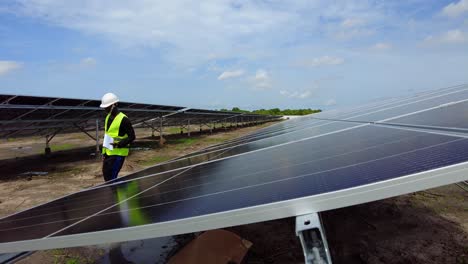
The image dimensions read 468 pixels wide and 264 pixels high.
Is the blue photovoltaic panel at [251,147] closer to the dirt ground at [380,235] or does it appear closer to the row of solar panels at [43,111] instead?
the dirt ground at [380,235]

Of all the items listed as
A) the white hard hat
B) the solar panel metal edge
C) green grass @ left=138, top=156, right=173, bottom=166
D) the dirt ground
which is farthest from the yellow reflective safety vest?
green grass @ left=138, top=156, right=173, bottom=166

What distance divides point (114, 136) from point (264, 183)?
12.4 feet

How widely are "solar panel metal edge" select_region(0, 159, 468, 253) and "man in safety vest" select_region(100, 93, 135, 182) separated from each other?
3.18 meters

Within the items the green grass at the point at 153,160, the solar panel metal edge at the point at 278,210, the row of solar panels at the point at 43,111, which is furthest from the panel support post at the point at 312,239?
the green grass at the point at 153,160

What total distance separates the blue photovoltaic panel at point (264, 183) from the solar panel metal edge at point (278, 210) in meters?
0.08

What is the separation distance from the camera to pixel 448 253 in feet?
12.9

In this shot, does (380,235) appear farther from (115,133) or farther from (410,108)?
(115,133)

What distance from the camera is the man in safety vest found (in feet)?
17.9

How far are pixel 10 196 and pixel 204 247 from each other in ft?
26.0

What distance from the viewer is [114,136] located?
5.46m

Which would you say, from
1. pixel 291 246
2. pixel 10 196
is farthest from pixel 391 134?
pixel 10 196

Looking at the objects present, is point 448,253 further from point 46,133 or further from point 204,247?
point 46,133

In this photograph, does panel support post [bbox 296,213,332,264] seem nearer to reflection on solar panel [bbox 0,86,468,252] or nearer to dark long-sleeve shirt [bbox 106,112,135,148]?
reflection on solar panel [bbox 0,86,468,252]

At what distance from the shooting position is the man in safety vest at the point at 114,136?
5.45 meters
